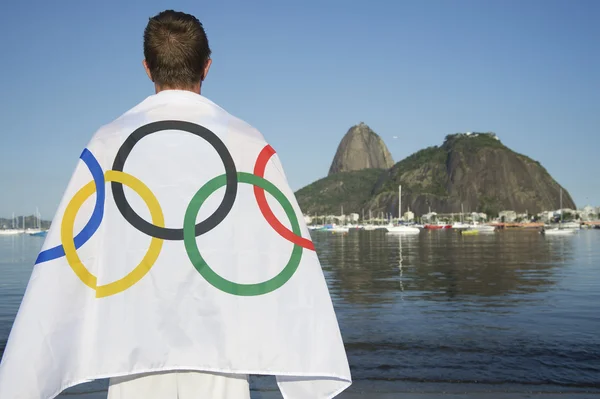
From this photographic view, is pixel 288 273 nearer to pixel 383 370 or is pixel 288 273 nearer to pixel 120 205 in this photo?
pixel 120 205

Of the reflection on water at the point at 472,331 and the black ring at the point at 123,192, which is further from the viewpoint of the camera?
the reflection on water at the point at 472,331

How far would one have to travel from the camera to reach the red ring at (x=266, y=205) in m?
2.26

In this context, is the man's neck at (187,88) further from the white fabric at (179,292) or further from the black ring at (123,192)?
the black ring at (123,192)

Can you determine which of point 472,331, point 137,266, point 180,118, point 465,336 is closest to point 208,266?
point 137,266

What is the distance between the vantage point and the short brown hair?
2.20 meters

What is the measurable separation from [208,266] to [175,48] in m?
0.83

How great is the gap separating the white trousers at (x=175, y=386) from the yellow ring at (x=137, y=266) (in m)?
0.34

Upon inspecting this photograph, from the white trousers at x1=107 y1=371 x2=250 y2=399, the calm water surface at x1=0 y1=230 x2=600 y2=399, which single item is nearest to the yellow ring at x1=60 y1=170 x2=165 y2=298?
the white trousers at x1=107 y1=371 x2=250 y2=399

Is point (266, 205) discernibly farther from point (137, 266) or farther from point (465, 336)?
point (465, 336)

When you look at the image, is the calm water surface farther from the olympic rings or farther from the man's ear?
the man's ear

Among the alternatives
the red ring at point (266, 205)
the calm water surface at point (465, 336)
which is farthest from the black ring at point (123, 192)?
the calm water surface at point (465, 336)

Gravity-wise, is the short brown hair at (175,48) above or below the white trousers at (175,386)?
above

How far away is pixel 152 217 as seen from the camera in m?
2.19

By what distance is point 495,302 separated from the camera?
1479 centimetres
